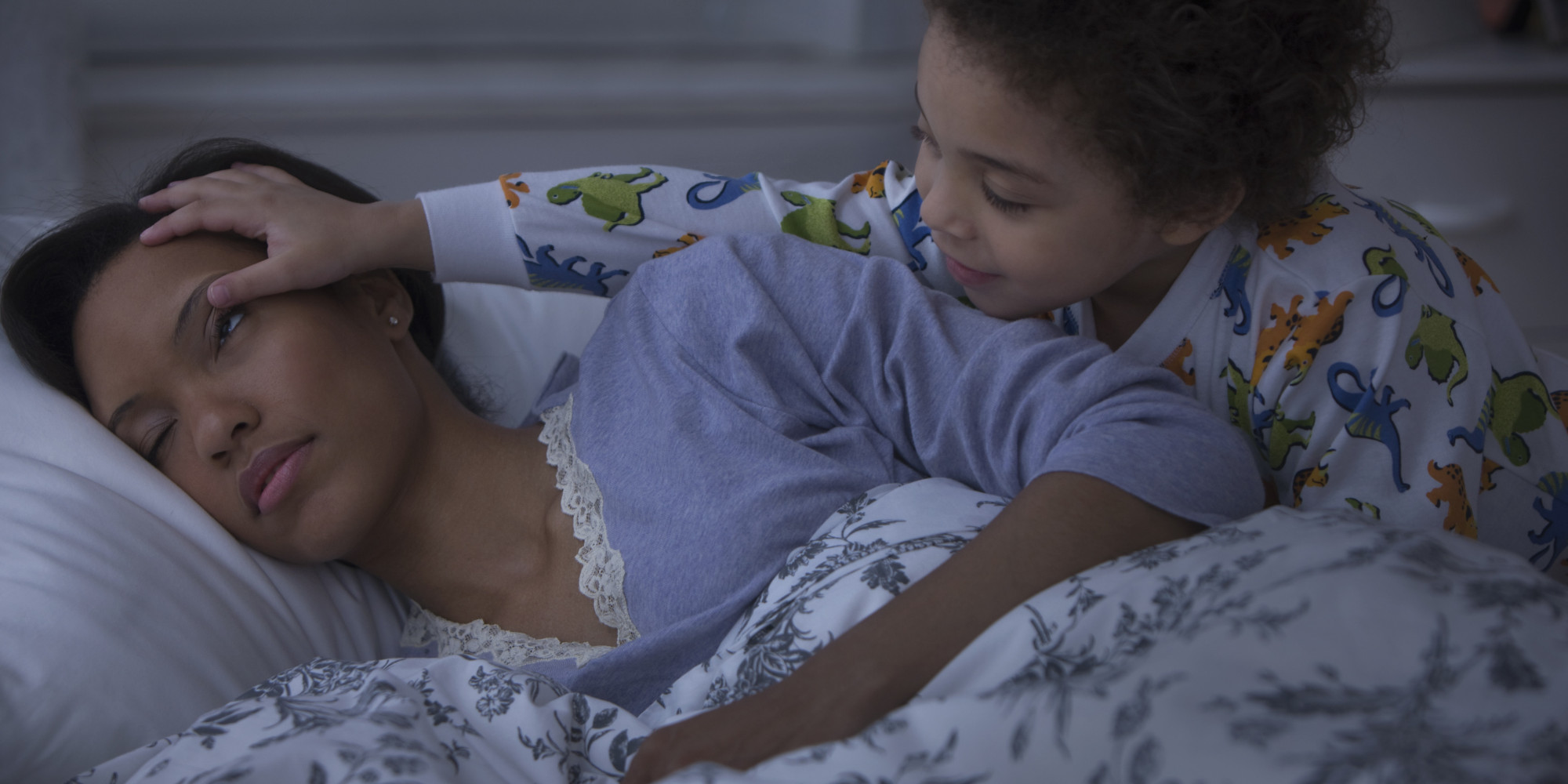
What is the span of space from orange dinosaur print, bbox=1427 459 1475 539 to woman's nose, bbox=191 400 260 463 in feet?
3.13

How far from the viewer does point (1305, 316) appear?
2.92 ft

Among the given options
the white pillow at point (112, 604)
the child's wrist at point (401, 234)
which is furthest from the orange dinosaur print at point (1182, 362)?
the white pillow at point (112, 604)

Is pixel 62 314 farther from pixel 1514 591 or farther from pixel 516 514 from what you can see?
pixel 1514 591

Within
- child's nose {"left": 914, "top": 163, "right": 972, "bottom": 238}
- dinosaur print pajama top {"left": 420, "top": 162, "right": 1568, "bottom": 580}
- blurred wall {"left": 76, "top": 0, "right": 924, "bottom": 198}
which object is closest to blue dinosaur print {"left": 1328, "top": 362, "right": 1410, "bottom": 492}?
dinosaur print pajama top {"left": 420, "top": 162, "right": 1568, "bottom": 580}

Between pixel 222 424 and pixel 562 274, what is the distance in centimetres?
35

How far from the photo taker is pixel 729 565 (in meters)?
0.85

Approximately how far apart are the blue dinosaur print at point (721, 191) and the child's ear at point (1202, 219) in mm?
418

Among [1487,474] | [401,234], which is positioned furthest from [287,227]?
[1487,474]

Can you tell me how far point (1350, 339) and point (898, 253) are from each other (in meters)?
0.42

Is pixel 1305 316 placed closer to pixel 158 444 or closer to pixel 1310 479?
pixel 1310 479

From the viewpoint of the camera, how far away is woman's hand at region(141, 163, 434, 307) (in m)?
0.93

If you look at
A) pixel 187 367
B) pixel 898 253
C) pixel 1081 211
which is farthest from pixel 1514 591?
pixel 187 367

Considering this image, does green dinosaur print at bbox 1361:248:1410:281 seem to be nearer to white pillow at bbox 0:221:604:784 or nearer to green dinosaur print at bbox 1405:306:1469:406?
green dinosaur print at bbox 1405:306:1469:406

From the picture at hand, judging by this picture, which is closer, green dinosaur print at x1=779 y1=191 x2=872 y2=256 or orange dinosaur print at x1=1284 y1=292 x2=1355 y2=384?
orange dinosaur print at x1=1284 y1=292 x2=1355 y2=384
